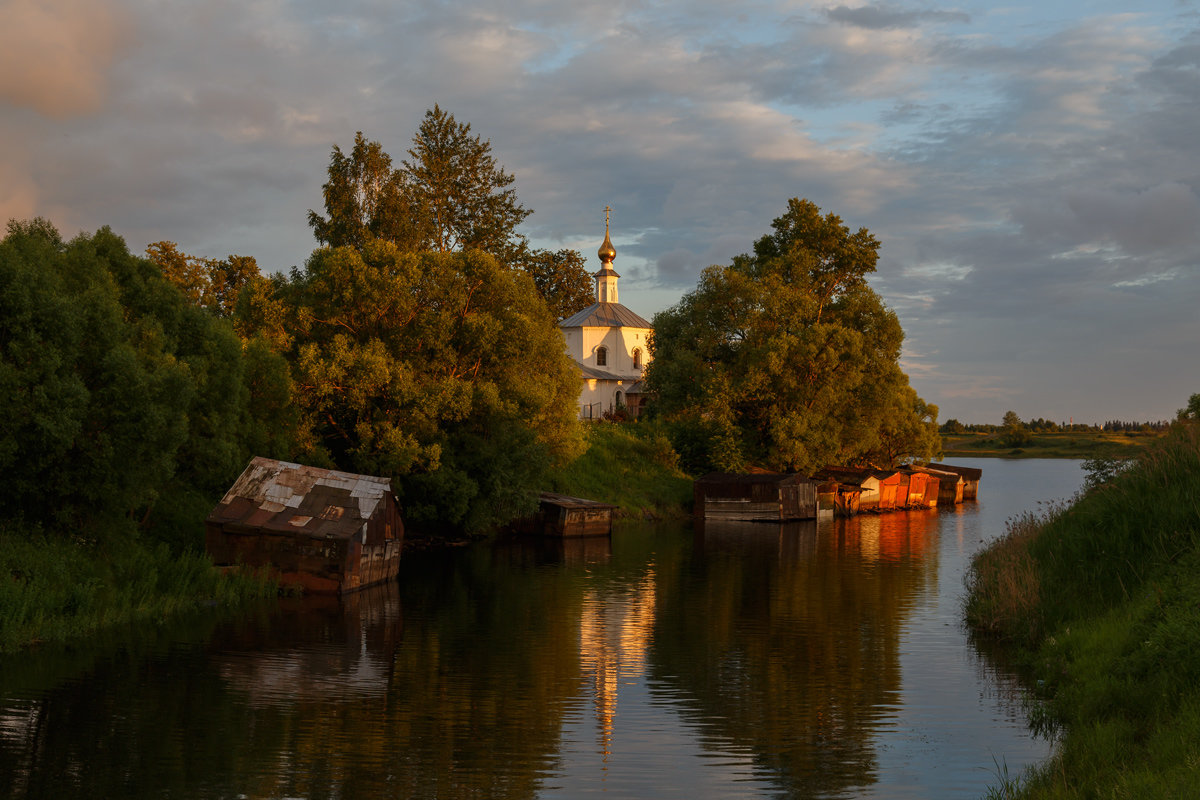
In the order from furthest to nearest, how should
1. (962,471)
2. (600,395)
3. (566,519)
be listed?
(600,395), (962,471), (566,519)

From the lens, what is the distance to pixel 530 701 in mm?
22266

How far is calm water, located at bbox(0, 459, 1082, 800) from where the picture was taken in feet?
55.0

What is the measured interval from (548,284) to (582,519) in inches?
2527

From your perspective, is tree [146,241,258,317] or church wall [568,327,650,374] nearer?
tree [146,241,258,317]

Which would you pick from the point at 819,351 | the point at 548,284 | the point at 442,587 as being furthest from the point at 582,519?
the point at 548,284

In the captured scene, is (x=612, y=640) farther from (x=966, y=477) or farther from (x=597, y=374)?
(x=597, y=374)

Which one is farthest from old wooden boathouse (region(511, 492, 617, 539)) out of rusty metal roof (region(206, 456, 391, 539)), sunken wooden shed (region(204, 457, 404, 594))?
rusty metal roof (region(206, 456, 391, 539))

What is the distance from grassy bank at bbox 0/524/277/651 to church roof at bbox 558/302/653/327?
77914mm

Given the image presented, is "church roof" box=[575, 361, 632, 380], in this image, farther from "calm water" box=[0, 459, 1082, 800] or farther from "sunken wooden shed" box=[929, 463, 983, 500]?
"calm water" box=[0, 459, 1082, 800]

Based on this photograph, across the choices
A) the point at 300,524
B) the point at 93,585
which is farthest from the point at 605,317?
the point at 93,585

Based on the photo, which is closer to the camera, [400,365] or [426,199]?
[400,365]

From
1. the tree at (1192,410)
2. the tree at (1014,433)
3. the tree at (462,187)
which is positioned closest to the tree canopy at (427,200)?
the tree at (462,187)

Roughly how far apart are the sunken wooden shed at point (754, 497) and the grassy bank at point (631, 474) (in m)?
3.51

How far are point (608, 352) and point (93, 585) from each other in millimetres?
84251
